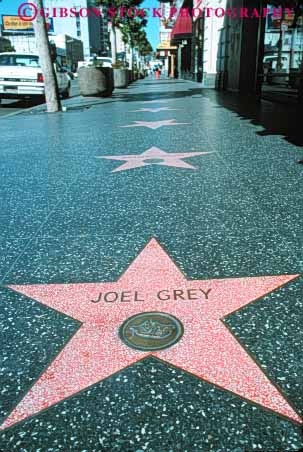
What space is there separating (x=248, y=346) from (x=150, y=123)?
722cm

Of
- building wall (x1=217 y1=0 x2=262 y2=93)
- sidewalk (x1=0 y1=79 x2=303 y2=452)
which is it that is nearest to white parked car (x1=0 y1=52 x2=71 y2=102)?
building wall (x1=217 y1=0 x2=262 y2=93)

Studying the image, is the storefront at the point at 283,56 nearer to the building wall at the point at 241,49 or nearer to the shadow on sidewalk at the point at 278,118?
the shadow on sidewalk at the point at 278,118

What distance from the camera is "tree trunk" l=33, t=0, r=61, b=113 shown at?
9.88 m

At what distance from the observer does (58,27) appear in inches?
4904

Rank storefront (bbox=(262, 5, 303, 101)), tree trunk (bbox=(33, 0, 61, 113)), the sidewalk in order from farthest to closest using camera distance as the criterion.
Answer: storefront (bbox=(262, 5, 303, 101)) < tree trunk (bbox=(33, 0, 61, 113)) < the sidewalk

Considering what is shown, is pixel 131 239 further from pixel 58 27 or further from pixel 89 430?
pixel 58 27

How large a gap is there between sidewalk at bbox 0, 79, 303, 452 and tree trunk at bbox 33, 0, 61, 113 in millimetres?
7194

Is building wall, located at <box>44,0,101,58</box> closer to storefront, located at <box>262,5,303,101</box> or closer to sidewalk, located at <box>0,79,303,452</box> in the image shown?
storefront, located at <box>262,5,303,101</box>

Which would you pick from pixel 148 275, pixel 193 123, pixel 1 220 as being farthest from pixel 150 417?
pixel 193 123

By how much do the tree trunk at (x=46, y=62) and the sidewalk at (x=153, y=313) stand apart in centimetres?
719

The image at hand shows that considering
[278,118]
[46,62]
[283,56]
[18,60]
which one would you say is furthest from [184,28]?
[278,118]

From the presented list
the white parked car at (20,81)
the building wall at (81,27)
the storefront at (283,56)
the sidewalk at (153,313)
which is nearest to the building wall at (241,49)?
the storefront at (283,56)

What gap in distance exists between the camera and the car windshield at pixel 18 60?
13453 millimetres

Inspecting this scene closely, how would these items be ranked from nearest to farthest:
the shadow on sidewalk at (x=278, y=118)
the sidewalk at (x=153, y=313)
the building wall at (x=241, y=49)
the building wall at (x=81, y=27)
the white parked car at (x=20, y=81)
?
the sidewalk at (x=153, y=313) → the shadow on sidewalk at (x=278, y=118) → the white parked car at (x=20, y=81) → the building wall at (x=241, y=49) → the building wall at (x=81, y=27)
